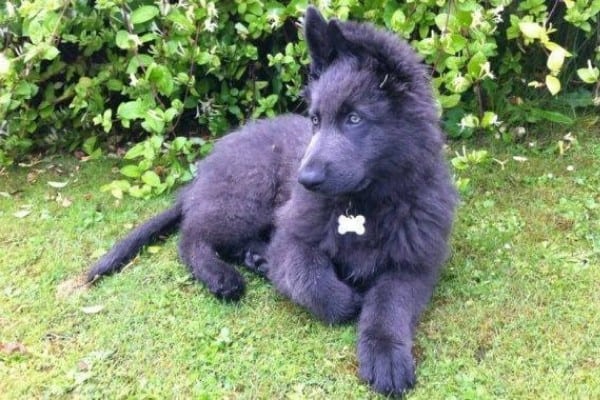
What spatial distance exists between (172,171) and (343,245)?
1938mm

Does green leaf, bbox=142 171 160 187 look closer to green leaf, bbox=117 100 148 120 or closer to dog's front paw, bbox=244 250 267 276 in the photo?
green leaf, bbox=117 100 148 120

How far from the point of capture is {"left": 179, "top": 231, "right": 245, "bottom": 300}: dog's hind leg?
3.66m

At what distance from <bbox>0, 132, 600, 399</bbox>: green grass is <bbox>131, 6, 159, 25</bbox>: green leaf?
1.34 m

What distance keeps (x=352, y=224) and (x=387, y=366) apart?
820 millimetres

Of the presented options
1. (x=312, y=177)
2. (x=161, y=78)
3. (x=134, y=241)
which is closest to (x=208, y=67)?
(x=161, y=78)

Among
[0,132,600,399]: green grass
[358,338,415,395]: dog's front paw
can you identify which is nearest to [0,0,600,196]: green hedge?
[0,132,600,399]: green grass

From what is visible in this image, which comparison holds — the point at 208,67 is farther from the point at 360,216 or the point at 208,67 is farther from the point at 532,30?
the point at 532,30

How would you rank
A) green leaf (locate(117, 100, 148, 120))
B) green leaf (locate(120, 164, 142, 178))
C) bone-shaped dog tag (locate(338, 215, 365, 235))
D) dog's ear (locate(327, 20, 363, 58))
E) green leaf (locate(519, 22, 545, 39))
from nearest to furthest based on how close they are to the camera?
dog's ear (locate(327, 20, 363, 58))
bone-shaped dog tag (locate(338, 215, 365, 235))
green leaf (locate(519, 22, 545, 39))
green leaf (locate(117, 100, 148, 120))
green leaf (locate(120, 164, 142, 178))

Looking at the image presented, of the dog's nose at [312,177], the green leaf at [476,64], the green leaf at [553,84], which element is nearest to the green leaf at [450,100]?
the green leaf at [476,64]

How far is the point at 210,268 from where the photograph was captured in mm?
3797

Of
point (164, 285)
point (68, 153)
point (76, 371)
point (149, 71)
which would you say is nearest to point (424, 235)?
point (164, 285)

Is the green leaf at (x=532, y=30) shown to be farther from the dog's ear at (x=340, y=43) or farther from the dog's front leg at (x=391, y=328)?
the dog's front leg at (x=391, y=328)

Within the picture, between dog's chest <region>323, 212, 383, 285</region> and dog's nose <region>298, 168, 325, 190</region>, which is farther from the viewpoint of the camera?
dog's chest <region>323, 212, 383, 285</region>

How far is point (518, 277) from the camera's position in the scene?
374cm
